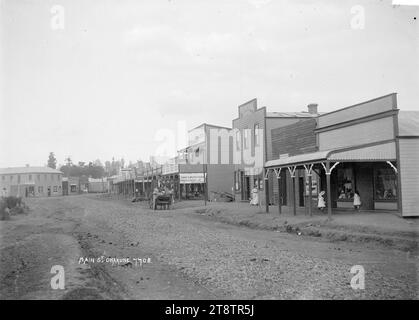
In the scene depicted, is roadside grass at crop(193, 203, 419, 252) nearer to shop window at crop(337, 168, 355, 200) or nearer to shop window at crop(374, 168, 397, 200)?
shop window at crop(374, 168, 397, 200)

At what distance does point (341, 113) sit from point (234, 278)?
16.6 meters

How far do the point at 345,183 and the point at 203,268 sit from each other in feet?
50.3

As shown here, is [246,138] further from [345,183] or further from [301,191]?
[345,183]

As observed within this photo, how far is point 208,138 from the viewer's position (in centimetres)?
4553

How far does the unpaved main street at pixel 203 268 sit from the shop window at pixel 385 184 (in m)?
6.00

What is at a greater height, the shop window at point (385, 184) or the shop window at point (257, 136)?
the shop window at point (257, 136)

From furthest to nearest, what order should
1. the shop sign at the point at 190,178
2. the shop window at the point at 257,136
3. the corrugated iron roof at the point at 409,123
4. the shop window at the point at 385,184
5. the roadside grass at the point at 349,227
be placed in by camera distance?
1. the shop sign at the point at 190,178
2. the shop window at the point at 257,136
3. the shop window at the point at 385,184
4. the corrugated iron roof at the point at 409,123
5. the roadside grass at the point at 349,227

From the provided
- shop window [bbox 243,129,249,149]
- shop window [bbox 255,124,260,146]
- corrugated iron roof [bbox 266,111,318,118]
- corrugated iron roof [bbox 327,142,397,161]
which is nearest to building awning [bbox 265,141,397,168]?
corrugated iron roof [bbox 327,142,397,161]

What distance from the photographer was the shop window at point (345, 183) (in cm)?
2309

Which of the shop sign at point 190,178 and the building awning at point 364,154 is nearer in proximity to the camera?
the building awning at point 364,154

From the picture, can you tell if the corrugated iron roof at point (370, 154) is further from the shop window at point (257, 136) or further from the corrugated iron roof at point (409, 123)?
the shop window at point (257, 136)

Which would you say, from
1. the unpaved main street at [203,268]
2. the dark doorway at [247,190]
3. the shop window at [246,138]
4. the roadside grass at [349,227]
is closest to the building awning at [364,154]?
the roadside grass at [349,227]

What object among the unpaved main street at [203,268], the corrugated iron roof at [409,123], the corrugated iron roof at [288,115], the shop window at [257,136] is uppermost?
the corrugated iron roof at [288,115]

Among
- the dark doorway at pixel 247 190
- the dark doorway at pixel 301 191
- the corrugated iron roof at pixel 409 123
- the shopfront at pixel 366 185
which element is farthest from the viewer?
the dark doorway at pixel 247 190
